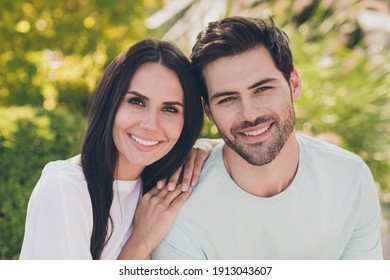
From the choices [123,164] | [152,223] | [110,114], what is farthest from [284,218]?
[110,114]

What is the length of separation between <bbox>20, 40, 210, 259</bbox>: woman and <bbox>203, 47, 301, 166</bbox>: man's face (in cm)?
16

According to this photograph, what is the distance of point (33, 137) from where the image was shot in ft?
12.5

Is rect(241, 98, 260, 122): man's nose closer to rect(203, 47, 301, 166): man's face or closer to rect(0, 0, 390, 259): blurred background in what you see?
rect(203, 47, 301, 166): man's face

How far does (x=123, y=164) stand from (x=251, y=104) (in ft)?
2.47

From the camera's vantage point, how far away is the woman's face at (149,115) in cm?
275

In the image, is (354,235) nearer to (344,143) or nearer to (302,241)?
(302,241)

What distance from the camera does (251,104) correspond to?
2.80m

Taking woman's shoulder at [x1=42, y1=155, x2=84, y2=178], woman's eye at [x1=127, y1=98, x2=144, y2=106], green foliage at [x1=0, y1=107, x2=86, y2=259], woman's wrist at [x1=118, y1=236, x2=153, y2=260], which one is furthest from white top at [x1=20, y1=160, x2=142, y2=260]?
green foliage at [x1=0, y1=107, x2=86, y2=259]

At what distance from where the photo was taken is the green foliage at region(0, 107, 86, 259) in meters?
3.60

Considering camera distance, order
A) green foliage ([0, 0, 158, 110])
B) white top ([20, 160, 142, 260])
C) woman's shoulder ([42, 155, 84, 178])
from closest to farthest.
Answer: white top ([20, 160, 142, 260]) → woman's shoulder ([42, 155, 84, 178]) → green foliage ([0, 0, 158, 110])

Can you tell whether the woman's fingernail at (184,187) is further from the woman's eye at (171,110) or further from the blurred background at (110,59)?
the blurred background at (110,59)

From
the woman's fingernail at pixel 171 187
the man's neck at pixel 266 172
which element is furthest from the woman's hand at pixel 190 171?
the man's neck at pixel 266 172
